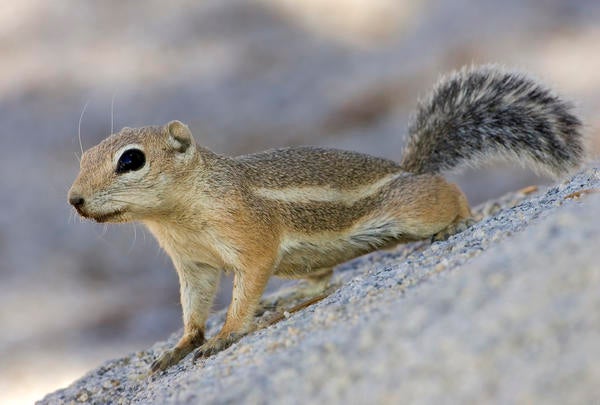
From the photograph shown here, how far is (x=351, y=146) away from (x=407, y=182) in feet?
28.3

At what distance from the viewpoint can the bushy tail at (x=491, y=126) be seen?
19.6 feet

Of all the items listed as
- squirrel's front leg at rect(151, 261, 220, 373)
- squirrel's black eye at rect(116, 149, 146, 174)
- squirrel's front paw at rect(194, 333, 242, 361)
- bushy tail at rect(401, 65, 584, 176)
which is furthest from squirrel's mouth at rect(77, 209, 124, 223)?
bushy tail at rect(401, 65, 584, 176)

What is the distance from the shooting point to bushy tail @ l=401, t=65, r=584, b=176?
596 centimetres

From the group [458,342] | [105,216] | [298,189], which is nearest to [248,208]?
[298,189]

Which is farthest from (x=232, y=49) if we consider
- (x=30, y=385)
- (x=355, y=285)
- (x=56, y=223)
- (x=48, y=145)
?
Result: (x=355, y=285)

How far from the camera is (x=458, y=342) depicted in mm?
2674

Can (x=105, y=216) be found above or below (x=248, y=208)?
above

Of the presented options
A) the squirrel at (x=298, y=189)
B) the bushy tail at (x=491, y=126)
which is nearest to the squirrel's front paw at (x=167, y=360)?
the squirrel at (x=298, y=189)

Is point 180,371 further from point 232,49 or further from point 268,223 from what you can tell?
point 232,49

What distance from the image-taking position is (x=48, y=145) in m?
15.0

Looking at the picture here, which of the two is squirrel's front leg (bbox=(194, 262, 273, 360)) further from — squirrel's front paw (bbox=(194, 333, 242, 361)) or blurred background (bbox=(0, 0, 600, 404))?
blurred background (bbox=(0, 0, 600, 404))

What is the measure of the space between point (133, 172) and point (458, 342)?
9.04 feet

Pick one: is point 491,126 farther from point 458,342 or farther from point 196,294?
point 458,342

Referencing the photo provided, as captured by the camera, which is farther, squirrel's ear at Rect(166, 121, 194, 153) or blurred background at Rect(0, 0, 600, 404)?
blurred background at Rect(0, 0, 600, 404)
